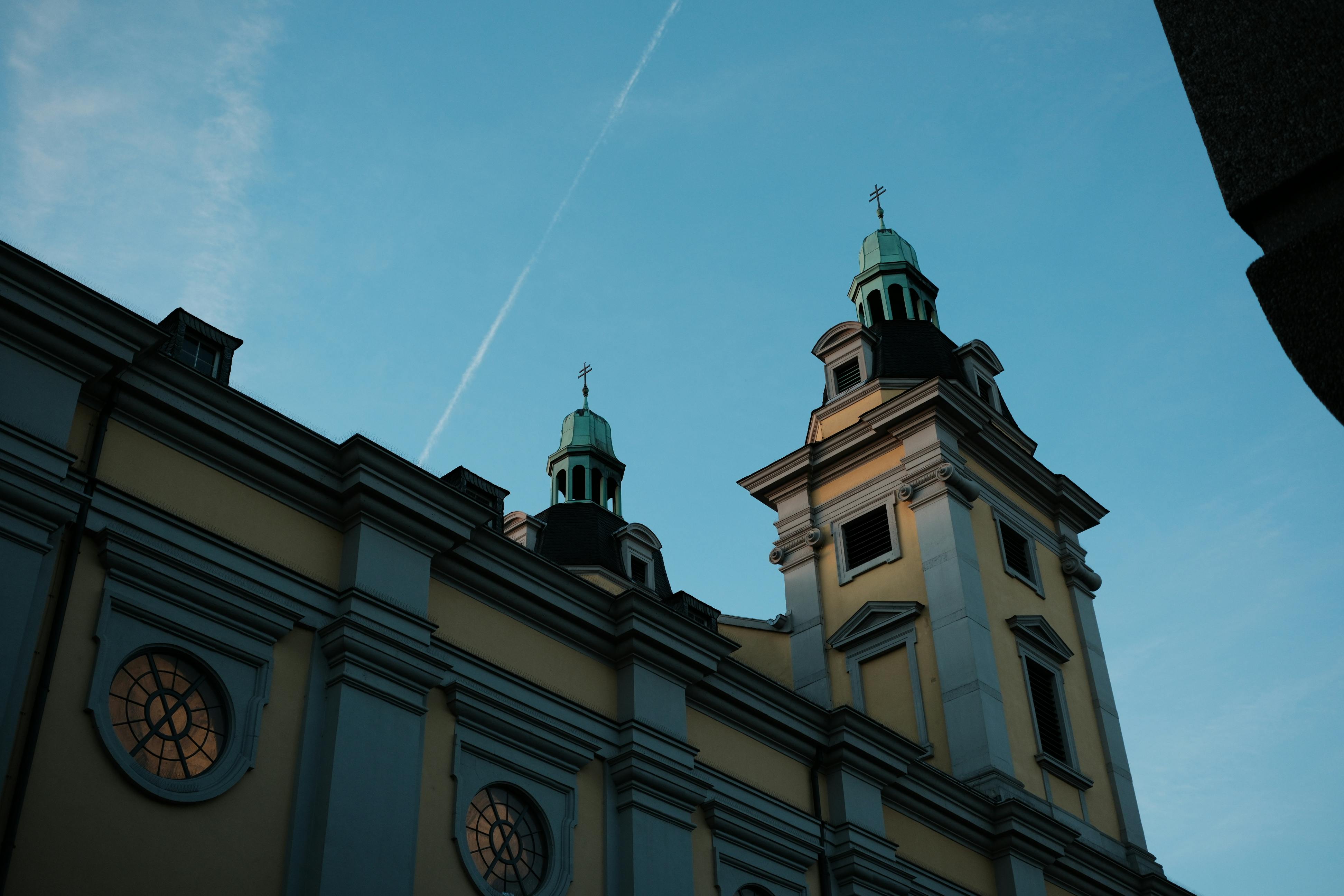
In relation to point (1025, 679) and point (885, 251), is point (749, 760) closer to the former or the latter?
point (1025, 679)

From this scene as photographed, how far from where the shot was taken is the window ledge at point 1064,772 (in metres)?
27.2

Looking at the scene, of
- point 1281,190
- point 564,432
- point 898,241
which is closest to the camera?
point 1281,190

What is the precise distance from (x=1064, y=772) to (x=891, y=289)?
1528cm

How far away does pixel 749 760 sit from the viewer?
1981 cm

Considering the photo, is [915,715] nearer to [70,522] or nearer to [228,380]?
[228,380]

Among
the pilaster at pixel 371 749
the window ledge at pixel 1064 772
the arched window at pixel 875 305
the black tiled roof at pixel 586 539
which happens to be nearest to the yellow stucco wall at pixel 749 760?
the pilaster at pixel 371 749

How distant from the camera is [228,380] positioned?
603 inches

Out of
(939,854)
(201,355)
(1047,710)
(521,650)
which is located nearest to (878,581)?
(1047,710)

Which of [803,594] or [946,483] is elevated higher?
[946,483]

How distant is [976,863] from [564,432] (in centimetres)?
3279

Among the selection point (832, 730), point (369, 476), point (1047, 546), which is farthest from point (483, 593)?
point (1047, 546)

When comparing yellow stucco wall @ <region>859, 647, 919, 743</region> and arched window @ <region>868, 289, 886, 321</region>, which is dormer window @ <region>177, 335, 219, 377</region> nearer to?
yellow stucco wall @ <region>859, 647, 919, 743</region>

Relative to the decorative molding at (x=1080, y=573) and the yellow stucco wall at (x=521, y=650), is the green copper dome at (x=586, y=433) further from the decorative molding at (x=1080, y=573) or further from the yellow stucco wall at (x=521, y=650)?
the yellow stucco wall at (x=521, y=650)

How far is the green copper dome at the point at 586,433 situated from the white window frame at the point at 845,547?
22858 mm
